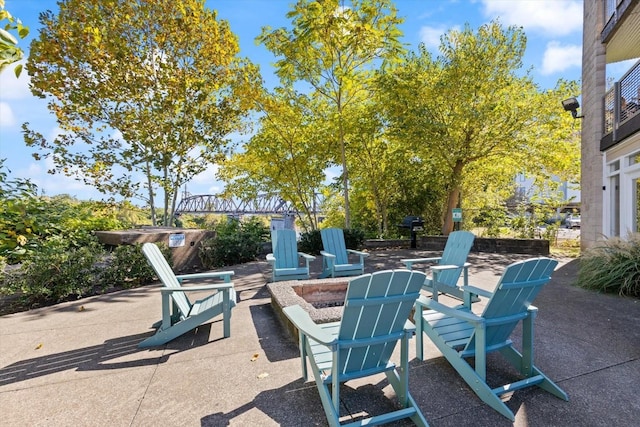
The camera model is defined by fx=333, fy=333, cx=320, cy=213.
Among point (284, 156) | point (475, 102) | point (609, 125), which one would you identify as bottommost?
point (284, 156)

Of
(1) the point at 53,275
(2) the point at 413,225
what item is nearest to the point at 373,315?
(1) the point at 53,275

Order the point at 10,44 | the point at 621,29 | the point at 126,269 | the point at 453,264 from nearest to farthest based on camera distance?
the point at 10,44 < the point at 453,264 < the point at 126,269 < the point at 621,29

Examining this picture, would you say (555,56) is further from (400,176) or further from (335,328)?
(335,328)

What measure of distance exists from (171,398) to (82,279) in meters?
3.43

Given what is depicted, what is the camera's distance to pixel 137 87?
22.4ft

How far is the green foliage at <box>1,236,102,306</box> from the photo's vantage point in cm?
425

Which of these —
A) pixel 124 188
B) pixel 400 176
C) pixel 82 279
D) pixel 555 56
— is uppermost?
pixel 555 56

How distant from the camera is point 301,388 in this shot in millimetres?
2252

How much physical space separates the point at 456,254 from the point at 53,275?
5261mm

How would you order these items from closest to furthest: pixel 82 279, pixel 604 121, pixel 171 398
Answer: pixel 171 398 < pixel 82 279 < pixel 604 121

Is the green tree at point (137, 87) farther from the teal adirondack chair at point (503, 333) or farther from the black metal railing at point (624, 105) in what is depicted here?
the black metal railing at point (624, 105)

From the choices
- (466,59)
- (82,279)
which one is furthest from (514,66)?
(82,279)

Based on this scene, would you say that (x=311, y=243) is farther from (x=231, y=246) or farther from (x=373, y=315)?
(x=373, y=315)

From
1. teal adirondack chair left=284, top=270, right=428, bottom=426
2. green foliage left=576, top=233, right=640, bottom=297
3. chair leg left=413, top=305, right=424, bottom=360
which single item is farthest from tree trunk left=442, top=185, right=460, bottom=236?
teal adirondack chair left=284, top=270, right=428, bottom=426
